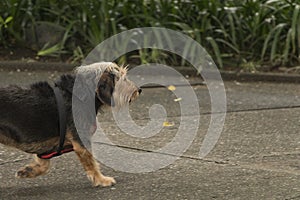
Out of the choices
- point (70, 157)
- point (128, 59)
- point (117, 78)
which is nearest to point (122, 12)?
point (128, 59)

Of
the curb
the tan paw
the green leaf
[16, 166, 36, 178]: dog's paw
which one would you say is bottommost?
the curb

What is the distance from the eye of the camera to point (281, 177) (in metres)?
5.10

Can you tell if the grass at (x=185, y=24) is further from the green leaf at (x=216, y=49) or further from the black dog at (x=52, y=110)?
the black dog at (x=52, y=110)

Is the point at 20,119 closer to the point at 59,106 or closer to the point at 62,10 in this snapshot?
the point at 59,106

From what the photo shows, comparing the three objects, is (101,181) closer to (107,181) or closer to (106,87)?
(107,181)

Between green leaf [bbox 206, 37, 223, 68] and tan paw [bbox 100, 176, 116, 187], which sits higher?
tan paw [bbox 100, 176, 116, 187]

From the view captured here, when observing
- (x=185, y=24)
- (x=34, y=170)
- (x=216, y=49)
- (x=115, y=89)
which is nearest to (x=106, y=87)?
(x=115, y=89)

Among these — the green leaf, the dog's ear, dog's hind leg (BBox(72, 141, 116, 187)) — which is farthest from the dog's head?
the green leaf

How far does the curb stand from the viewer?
9164mm

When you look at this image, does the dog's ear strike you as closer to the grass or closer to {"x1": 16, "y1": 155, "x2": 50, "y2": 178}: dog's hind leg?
{"x1": 16, "y1": 155, "x2": 50, "y2": 178}: dog's hind leg

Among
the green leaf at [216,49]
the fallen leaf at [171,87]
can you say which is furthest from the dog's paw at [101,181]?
the green leaf at [216,49]

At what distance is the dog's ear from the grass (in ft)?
14.9

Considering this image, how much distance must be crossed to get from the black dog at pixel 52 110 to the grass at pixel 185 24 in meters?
4.54

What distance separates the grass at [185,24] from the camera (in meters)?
9.55
